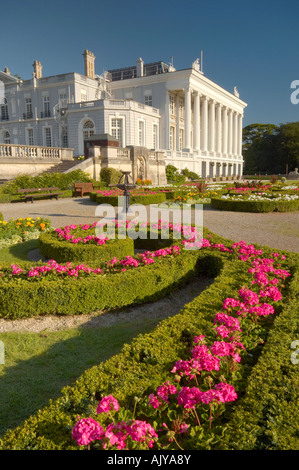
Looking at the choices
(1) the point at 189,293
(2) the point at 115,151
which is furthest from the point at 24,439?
(2) the point at 115,151

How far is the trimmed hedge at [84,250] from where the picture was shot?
23.8ft

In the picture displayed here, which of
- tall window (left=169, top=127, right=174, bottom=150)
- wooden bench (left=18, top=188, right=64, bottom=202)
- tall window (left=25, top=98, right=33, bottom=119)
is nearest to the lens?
wooden bench (left=18, top=188, right=64, bottom=202)

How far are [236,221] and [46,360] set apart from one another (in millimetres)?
10121

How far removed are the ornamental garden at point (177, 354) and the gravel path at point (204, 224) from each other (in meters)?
0.15

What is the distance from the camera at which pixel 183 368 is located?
117 inches

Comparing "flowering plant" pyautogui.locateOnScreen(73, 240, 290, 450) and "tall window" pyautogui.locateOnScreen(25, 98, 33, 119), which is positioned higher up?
"tall window" pyautogui.locateOnScreen(25, 98, 33, 119)

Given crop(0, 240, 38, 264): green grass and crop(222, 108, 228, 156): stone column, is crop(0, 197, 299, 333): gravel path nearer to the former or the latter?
crop(0, 240, 38, 264): green grass

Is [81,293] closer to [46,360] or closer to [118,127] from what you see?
[46,360]

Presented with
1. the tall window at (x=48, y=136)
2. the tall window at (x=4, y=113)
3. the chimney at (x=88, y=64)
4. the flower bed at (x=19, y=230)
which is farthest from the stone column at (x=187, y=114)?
the flower bed at (x=19, y=230)

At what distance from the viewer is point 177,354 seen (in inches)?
133

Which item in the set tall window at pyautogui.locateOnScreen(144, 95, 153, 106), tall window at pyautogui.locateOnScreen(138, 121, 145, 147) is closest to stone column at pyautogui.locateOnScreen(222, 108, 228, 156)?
tall window at pyautogui.locateOnScreen(144, 95, 153, 106)

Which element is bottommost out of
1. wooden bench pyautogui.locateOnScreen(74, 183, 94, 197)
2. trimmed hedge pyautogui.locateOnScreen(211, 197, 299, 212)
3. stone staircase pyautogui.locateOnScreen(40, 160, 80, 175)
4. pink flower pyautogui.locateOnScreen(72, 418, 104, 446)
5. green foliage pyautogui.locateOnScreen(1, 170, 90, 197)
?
pink flower pyautogui.locateOnScreen(72, 418, 104, 446)

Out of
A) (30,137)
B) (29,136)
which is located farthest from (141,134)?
(29,136)

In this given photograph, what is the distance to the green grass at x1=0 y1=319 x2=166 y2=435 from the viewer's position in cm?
339
